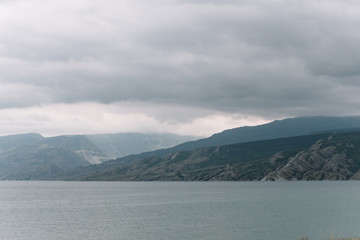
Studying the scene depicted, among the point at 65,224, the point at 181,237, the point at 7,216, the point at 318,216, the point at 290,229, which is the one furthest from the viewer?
the point at 7,216

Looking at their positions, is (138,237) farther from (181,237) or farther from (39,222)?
(39,222)

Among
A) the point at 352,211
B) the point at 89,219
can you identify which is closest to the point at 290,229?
the point at 352,211

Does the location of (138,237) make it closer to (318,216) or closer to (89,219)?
(89,219)

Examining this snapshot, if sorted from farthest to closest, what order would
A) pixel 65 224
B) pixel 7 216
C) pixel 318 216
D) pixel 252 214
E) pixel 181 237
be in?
1. pixel 7 216
2. pixel 252 214
3. pixel 318 216
4. pixel 65 224
5. pixel 181 237

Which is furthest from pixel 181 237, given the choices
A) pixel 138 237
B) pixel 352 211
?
pixel 352 211

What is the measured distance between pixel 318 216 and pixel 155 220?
219ft

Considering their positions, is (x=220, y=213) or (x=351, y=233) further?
(x=220, y=213)

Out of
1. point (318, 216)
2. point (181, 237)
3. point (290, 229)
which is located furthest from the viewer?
point (318, 216)

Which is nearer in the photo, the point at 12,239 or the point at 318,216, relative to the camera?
the point at 12,239

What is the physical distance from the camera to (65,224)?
6078 inches

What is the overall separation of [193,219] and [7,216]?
91409 mm

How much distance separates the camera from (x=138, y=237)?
123 metres

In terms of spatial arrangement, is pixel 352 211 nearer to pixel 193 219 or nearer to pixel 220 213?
pixel 220 213

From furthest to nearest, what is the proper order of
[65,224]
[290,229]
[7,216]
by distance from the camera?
[7,216], [65,224], [290,229]
